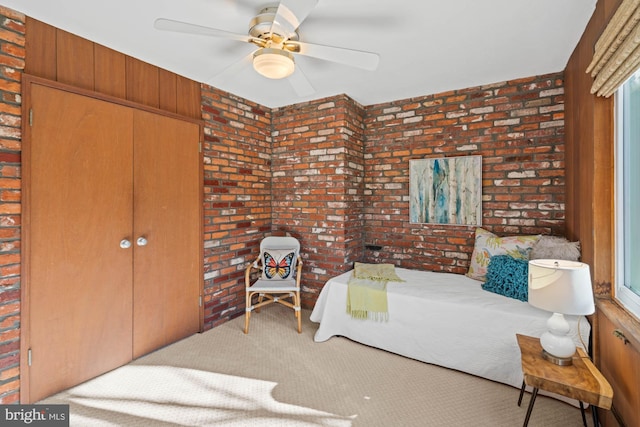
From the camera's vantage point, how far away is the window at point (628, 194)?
1.50 m

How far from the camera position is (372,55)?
176cm

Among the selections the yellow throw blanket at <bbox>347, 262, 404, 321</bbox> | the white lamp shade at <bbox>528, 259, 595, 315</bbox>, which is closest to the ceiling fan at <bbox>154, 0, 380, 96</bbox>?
the white lamp shade at <bbox>528, 259, 595, 315</bbox>

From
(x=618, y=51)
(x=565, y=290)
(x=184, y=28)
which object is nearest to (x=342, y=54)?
(x=184, y=28)

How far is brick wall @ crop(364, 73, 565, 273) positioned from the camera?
269 cm

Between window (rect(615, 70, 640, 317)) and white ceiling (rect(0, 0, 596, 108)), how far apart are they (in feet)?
2.16

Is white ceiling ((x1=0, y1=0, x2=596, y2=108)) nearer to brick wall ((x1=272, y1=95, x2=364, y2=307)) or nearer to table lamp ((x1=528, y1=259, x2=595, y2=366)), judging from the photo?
brick wall ((x1=272, y1=95, x2=364, y2=307))

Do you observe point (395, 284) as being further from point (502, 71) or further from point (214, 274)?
point (502, 71)

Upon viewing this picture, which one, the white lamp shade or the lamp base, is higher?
the white lamp shade

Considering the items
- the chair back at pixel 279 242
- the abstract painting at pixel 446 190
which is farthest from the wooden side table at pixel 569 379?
the chair back at pixel 279 242

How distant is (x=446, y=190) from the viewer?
3.13 m

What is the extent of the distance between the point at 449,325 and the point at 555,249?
0.97 meters

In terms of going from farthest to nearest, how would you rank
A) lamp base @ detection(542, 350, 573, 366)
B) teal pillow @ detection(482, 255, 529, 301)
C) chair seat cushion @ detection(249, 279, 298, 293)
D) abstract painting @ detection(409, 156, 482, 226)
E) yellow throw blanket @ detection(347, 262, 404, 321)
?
abstract painting @ detection(409, 156, 482, 226) → chair seat cushion @ detection(249, 279, 298, 293) → yellow throw blanket @ detection(347, 262, 404, 321) → teal pillow @ detection(482, 255, 529, 301) → lamp base @ detection(542, 350, 573, 366)

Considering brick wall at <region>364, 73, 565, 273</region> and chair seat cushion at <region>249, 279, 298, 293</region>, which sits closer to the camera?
brick wall at <region>364, 73, 565, 273</region>

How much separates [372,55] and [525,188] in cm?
208
